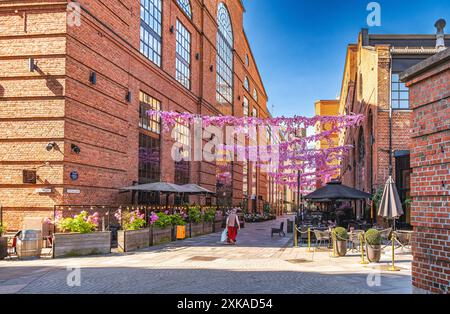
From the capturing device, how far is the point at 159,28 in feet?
88.8

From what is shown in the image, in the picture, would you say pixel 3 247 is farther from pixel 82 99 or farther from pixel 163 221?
pixel 163 221

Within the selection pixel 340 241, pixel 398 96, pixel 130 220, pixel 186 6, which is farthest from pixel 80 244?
pixel 186 6

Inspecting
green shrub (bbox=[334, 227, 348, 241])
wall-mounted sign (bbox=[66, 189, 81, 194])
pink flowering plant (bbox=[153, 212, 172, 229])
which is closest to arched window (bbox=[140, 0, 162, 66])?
pink flowering plant (bbox=[153, 212, 172, 229])

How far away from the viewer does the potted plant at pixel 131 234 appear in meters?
15.9

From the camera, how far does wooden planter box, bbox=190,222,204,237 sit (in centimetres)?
2327

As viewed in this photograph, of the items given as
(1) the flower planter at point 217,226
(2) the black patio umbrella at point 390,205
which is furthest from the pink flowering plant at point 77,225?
(1) the flower planter at point 217,226

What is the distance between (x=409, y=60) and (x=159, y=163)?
1456cm

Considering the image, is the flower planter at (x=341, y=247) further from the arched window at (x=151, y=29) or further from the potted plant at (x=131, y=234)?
the arched window at (x=151, y=29)

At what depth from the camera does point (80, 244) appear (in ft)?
47.9

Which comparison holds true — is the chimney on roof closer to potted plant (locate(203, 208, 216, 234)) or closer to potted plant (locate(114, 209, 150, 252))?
potted plant (locate(203, 208, 216, 234))

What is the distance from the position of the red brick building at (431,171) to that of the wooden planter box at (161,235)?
12.7 meters

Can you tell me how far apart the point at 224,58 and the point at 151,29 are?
17.3m
